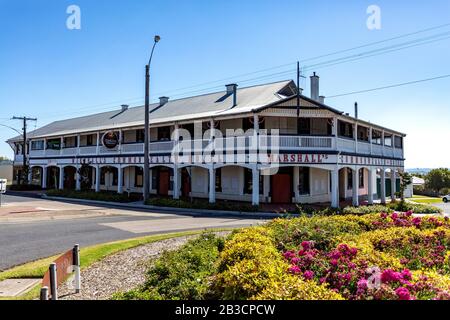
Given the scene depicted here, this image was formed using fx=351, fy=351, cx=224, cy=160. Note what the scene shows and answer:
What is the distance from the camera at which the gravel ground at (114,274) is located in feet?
21.6

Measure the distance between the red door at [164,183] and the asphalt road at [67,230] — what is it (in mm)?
11151

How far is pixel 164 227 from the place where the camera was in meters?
15.2

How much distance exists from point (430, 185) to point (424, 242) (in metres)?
51.5

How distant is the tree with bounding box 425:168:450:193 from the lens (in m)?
50.1

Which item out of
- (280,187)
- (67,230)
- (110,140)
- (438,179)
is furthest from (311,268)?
(438,179)

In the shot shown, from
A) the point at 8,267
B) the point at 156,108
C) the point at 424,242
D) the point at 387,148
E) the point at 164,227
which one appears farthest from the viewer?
the point at 156,108

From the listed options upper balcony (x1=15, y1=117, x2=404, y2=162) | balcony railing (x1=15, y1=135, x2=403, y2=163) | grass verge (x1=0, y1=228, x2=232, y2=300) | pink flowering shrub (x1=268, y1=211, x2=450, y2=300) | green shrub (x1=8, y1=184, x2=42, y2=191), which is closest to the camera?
pink flowering shrub (x1=268, y1=211, x2=450, y2=300)

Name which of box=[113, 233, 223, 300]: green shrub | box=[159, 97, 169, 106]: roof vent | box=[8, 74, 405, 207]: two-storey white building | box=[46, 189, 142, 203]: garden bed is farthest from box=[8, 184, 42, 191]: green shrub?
box=[113, 233, 223, 300]: green shrub

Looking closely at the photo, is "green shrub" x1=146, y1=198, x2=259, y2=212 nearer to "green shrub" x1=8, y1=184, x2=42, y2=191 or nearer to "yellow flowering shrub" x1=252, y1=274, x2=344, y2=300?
"yellow flowering shrub" x1=252, y1=274, x2=344, y2=300

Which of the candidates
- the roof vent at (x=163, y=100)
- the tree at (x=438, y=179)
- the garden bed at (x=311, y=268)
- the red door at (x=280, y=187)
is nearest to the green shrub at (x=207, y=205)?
the red door at (x=280, y=187)

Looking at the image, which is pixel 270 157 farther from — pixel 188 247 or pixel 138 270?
pixel 138 270

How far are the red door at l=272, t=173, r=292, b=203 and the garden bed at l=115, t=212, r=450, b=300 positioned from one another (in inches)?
586

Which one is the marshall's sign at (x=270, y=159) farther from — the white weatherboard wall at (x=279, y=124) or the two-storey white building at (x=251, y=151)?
the white weatherboard wall at (x=279, y=124)
